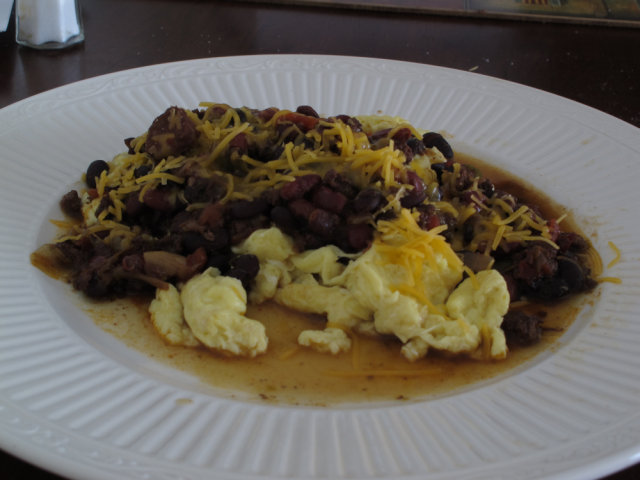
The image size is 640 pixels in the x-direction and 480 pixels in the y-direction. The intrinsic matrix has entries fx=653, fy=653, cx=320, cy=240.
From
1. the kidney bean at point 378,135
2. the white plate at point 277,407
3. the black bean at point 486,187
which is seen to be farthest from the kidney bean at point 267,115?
the black bean at point 486,187

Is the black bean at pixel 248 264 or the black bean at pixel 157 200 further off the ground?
the black bean at pixel 157 200

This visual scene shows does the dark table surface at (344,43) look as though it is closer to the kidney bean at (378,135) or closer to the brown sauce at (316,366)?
the kidney bean at (378,135)

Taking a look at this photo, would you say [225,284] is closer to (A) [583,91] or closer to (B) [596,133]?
(B) [596,133]

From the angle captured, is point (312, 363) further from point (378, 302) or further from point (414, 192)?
point (414, 192)

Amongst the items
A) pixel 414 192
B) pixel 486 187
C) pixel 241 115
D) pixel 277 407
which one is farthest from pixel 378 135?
pixel 277 407

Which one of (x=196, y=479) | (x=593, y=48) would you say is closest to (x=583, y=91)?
(x=593, y=48)

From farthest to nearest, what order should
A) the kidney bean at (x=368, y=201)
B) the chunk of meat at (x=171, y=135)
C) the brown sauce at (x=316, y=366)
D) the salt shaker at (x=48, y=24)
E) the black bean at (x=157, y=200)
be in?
the salt shaker at (x=48, y=24)
the chunk of meat at (x=171, y=135)
the black bean at (x=157, y=200)
the kidney bean at (x=368, y=201)
the brown sauce at (x=316, y=366)
